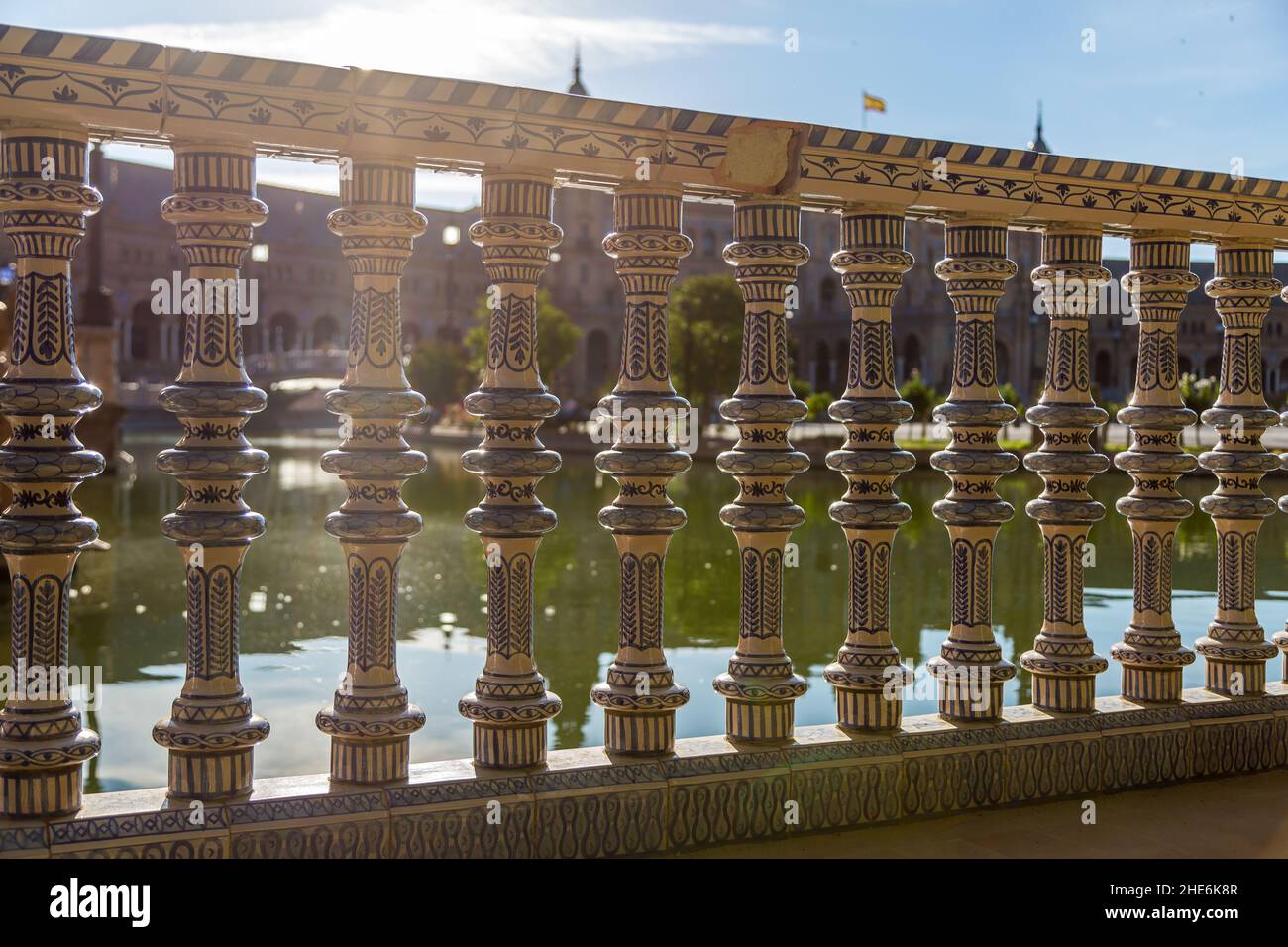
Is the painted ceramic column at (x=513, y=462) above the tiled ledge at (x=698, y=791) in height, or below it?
above

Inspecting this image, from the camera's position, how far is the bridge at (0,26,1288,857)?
8.73ft

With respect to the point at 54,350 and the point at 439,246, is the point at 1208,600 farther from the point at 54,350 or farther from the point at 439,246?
the point at 439,246

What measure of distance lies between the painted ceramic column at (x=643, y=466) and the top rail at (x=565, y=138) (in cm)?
13

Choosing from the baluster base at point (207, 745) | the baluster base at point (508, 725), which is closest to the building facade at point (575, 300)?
the baluster base at point (508, 725)

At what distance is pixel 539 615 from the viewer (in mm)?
7957

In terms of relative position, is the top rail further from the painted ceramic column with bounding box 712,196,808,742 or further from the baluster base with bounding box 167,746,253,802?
the baluster base with bounding box 167,746,253,802

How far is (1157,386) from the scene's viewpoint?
389 centimetres

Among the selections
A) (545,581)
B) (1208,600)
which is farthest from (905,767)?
(545,581)

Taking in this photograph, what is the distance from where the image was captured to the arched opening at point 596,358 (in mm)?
77062

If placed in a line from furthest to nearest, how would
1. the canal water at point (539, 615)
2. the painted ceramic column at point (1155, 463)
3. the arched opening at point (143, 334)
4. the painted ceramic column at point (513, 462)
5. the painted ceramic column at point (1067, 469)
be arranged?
1. the arched opening at point (143, 334)
2. the canal water at point (539, 615)
3. the painted ceramic column at point (1155, 463)
4. the painted ceramic column at point (1067, 469)
5. the painted ceramic column at point (513, 462)

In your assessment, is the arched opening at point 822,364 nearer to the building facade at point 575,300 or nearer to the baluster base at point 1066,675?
the building facade at point 575,300

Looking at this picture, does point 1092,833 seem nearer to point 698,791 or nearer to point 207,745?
point 698,791

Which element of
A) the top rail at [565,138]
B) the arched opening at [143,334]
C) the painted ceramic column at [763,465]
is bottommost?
the painted ceramic column at [763,465]

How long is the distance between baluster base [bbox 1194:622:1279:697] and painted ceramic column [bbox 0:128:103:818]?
119 inches
